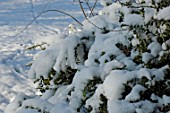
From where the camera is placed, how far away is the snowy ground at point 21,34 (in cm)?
610

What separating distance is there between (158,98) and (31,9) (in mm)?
10797

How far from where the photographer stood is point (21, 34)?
9.68m

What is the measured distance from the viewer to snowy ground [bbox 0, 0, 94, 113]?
610 cm

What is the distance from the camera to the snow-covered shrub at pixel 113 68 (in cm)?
175

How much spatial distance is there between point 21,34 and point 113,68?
7961 mm

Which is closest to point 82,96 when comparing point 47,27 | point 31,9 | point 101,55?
point 101,55

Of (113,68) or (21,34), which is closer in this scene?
(113,68)

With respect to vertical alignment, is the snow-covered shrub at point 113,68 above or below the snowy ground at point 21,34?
above

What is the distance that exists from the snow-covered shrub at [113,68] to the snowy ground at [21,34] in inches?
88.7

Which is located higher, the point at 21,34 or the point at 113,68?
the point at 113,68

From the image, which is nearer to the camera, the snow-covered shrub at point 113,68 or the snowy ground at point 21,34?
the snow-covered shrub at point 113,68

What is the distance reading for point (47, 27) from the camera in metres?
10.0

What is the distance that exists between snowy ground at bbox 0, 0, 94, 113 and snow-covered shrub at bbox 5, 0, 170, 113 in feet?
7.39

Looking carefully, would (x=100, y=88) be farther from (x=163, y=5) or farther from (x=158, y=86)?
(x=163, y=5)
